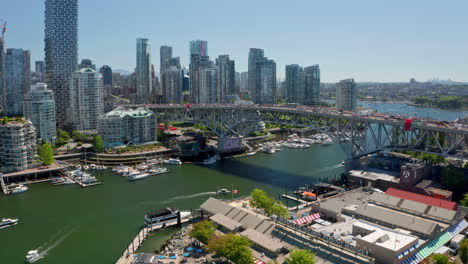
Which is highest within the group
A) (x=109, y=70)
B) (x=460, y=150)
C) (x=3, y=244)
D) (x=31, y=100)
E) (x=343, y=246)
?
(x=109, y=70)

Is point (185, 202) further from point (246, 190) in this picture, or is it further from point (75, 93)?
point (75, 93)

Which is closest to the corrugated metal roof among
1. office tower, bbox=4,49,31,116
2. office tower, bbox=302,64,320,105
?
office tower, bbox=4,49,31,116

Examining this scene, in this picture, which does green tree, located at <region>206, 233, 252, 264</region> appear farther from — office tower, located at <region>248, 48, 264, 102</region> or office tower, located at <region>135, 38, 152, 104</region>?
office tower, located at <region>248, 48, 264, 102</region>

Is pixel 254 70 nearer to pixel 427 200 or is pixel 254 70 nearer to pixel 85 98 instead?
pixel 85 98

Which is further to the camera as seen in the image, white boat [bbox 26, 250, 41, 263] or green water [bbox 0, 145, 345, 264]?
green water [bbox 0, 145, 345, 264]

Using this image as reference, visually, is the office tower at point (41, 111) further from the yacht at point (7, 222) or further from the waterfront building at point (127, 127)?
the yacht at point (7, 222)

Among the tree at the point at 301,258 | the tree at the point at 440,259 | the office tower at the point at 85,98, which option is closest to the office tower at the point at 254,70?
the office tower at the point at 85,98

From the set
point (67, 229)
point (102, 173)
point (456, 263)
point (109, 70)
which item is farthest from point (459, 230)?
point (109, 70)
